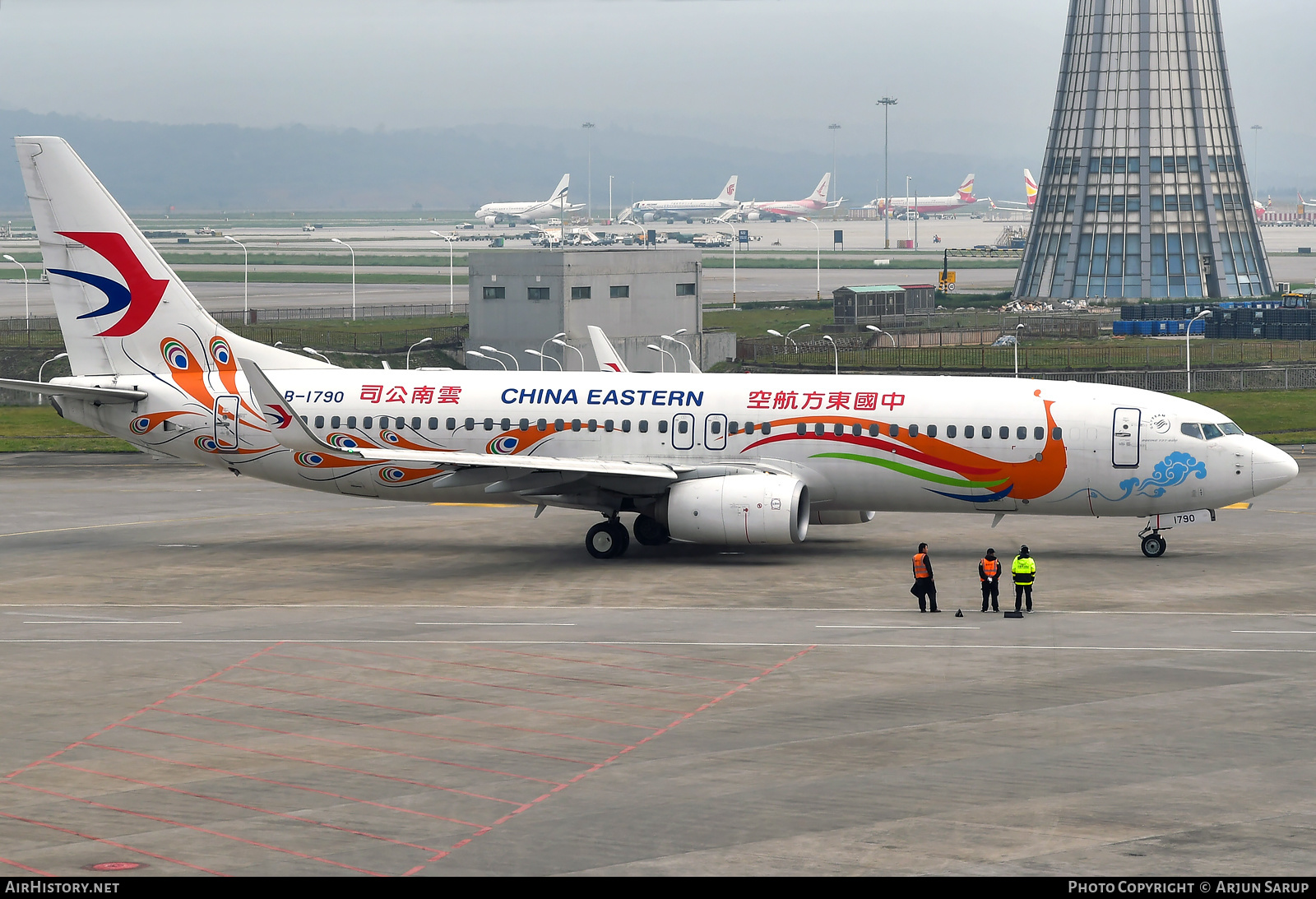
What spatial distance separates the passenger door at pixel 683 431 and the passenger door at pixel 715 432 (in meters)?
0.39

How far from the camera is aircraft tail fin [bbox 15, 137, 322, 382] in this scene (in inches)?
1809

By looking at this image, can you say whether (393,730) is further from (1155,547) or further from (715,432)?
(1155,547)

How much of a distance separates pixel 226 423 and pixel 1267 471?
29837mm

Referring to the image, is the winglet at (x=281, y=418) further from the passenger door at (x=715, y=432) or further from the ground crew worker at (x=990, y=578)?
the ground crew worker at (x=990, y=578)

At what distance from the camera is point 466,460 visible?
4128 cm

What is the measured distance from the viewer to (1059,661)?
30.9 m

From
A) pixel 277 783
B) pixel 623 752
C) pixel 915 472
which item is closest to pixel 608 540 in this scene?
pixel 915 472

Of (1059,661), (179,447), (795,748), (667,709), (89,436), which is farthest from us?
(89,436)

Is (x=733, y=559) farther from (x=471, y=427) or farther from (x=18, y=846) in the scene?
(x=18, y=846)

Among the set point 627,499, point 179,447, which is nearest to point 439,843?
point 627,499

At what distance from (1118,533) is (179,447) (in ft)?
95.7

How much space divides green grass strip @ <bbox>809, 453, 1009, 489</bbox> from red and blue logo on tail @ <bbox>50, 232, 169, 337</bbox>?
21.2 metres

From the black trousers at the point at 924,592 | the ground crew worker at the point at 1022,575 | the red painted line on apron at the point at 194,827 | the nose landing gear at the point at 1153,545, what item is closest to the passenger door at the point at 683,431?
the black trousers at the point at 924,592
